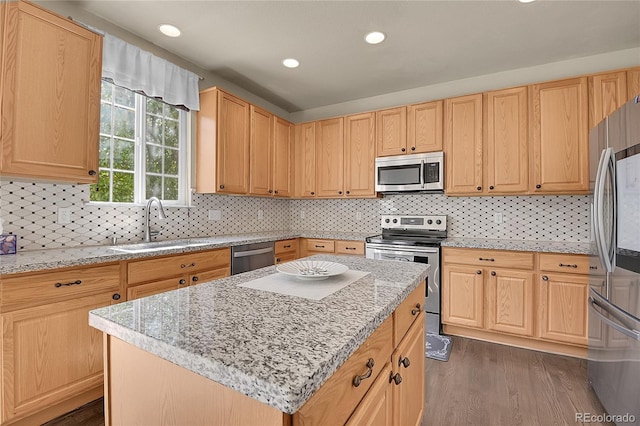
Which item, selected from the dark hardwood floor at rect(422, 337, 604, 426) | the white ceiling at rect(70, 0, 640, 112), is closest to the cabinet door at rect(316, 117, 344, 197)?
the white ceiling at rect(70, 0, 640, 112)

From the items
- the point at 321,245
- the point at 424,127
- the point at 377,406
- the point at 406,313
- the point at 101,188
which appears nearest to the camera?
the point at 377,406

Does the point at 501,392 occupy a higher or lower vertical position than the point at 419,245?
lower

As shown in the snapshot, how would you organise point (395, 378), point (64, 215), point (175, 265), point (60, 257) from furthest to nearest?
point (175, 265) → point (64, 215) → point (60, 257) → point (395, 378)

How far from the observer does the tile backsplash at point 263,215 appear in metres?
1.97

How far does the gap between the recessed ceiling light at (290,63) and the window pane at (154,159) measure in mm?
1479

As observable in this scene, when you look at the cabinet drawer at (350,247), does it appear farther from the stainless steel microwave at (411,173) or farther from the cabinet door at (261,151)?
the cabinet door at (261,151)

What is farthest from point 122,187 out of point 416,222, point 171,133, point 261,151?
point 416,222

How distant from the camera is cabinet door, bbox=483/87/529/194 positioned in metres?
2.82

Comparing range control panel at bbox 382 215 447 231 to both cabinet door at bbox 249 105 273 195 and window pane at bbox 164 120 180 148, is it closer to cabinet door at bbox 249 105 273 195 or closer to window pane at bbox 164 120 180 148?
cabinet door at bbox 249 105 273 195

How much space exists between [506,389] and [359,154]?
263 centimetres

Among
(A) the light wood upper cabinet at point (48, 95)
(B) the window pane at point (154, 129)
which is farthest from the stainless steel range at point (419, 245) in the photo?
(A) the light wood upper cabinet at point (48, 95)

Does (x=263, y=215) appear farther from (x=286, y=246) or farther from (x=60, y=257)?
(x=60, y=257)

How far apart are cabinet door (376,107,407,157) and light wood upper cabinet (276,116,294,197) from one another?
46.8 inches

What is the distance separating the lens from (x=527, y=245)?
2.68m
